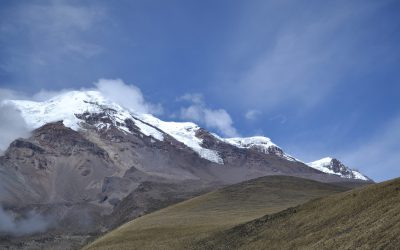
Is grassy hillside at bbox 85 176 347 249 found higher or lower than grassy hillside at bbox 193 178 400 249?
higher

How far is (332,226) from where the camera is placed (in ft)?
169

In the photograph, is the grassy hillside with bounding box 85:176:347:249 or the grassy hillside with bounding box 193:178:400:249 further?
the grassy hillside with bounding box 85:176:347:249

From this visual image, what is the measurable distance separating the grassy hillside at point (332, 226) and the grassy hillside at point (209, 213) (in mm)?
8642

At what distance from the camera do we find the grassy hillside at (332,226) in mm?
41594

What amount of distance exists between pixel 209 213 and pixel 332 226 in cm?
6481

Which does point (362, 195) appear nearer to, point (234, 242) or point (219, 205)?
point (234, 242)

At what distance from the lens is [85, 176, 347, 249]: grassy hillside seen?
78.2m

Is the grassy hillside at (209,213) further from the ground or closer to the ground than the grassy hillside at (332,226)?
further from the ground

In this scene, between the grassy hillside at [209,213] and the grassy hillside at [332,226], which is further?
the grassy hillside at [209,213]

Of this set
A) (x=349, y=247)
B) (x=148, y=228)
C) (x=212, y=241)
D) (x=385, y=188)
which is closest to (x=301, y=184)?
(x=148, y=228)

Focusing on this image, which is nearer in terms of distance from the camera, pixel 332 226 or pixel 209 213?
pixel 332 226

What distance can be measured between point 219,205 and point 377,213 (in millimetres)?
89033

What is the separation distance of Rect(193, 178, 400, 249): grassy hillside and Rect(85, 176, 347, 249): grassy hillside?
8.64 m

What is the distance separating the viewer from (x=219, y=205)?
13488 cm
